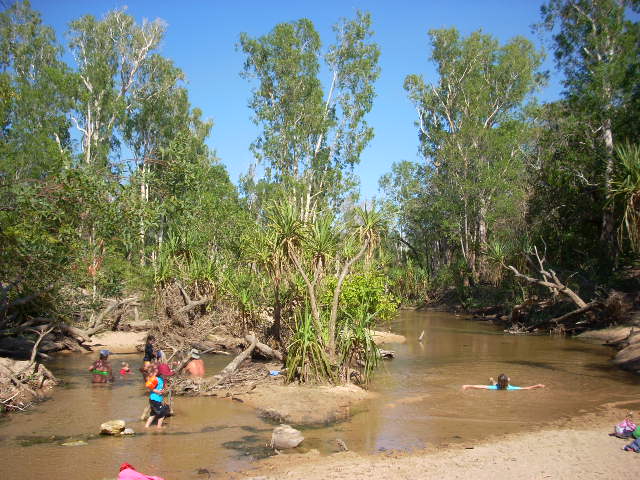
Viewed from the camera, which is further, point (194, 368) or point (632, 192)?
point (632, 192)

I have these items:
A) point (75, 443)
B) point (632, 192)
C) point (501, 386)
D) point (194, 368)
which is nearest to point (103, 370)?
point (194, 368)

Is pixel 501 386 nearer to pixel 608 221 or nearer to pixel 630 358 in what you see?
pixel 630 358

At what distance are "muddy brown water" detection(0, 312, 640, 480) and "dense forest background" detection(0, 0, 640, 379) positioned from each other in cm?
191

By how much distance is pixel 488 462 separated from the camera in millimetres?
7520

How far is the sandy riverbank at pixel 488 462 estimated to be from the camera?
703 centimetres

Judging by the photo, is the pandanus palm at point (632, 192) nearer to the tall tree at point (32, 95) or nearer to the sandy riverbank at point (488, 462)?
the sandy riverbank at point (488, 462)

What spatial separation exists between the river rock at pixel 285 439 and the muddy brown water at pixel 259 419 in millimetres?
196

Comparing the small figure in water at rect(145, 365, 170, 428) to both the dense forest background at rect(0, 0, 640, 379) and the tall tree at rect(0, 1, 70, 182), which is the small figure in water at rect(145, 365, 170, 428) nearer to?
the dense forest background at rect(0, 0, 640, 379)

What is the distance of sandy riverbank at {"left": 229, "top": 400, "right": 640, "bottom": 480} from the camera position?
7.03 meters

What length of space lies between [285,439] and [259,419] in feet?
6.74

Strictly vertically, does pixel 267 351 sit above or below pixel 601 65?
below

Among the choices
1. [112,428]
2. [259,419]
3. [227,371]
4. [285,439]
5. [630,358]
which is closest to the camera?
[285,439]

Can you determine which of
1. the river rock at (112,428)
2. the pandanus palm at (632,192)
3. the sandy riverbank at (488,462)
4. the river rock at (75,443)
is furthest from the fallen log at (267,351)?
the pandanus palm at (632,192)

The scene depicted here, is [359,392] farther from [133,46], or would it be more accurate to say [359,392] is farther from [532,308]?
[133,46]
